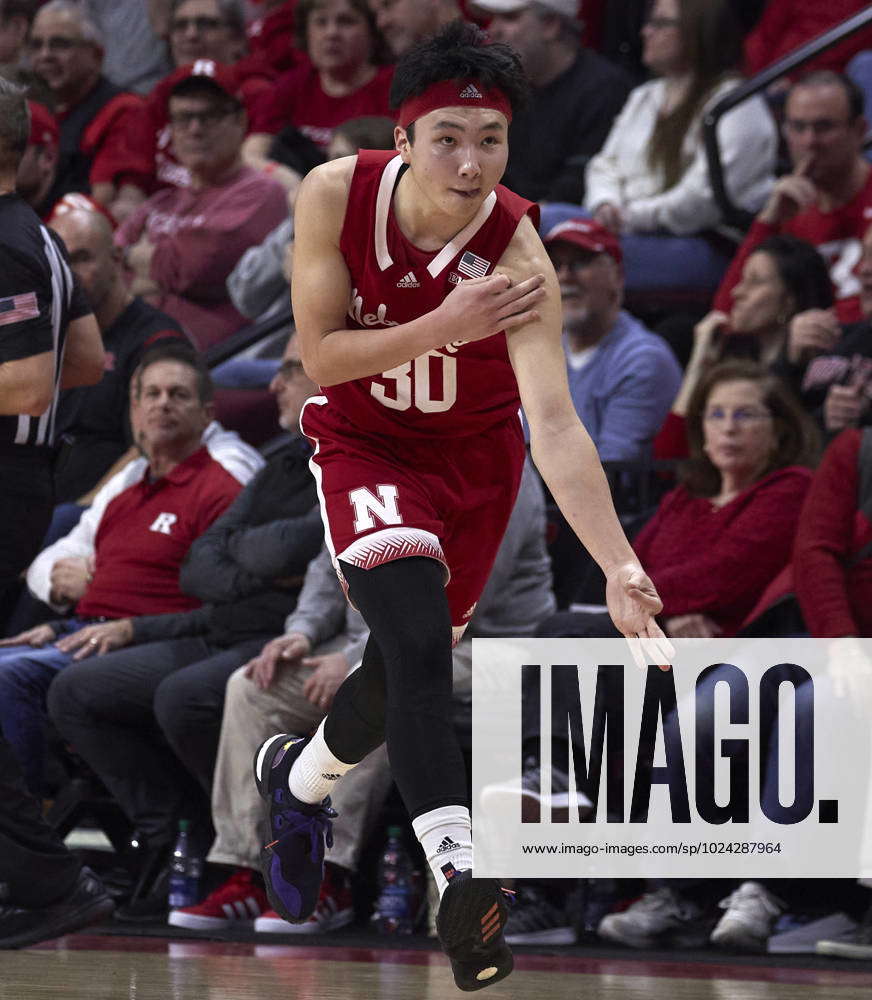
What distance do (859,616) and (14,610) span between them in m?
3.03

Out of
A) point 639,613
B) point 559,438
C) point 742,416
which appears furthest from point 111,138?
point 639,613

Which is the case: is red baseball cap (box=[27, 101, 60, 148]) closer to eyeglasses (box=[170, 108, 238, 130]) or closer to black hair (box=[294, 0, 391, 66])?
eyeglasses (box=[170, 108, 238, 130])

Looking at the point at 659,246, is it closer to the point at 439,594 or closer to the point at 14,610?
the point at 14,610

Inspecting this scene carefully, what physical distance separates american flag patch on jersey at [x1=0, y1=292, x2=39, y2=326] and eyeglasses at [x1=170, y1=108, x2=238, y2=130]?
3.36 m

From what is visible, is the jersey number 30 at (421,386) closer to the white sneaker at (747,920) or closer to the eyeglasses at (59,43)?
the white sneaker at (747,920)

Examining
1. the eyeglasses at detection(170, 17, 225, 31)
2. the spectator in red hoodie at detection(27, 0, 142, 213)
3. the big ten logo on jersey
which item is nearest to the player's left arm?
the big ten logo on jersey

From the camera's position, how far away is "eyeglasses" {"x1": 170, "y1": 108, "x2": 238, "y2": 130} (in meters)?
7.00

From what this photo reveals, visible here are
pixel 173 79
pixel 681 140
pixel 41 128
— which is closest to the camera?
pixel 681 140

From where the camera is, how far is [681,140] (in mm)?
6734

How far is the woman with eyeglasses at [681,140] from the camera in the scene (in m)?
6.55

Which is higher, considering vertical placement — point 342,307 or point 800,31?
point 800,31

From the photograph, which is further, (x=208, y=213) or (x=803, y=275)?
(x=208, y=213)

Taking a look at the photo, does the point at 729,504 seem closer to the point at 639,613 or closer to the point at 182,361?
the point at 182,361

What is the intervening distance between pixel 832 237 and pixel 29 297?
346 cm
